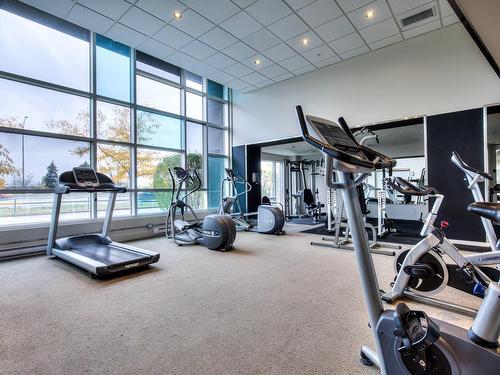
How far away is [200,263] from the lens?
3740 mm

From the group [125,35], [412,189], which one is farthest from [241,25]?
[412,189]

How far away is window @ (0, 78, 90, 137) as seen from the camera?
427 centimetres

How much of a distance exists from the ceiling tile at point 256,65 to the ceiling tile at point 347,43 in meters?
1.45

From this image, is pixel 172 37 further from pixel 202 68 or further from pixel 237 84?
pixel 237 84

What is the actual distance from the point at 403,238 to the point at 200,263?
435cm

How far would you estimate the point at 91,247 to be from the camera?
402 centimetres

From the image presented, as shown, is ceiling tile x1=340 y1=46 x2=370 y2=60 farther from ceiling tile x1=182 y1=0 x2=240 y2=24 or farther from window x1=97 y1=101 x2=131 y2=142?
window x1=97 y1=101 x2=131 y2=142

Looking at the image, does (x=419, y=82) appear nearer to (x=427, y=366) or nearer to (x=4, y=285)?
(x=427, y=366)

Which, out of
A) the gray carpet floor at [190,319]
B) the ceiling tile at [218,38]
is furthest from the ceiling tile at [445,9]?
the gray carpet floor at [190,319]

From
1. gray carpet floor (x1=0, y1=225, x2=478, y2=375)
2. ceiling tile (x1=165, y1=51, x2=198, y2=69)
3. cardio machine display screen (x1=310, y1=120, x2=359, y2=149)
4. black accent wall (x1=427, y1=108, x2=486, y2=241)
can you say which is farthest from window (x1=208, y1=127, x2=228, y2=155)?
cardio machine display screen (x1=310, y1=120, x2=359, y2=149)

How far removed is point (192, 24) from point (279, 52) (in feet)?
6.43

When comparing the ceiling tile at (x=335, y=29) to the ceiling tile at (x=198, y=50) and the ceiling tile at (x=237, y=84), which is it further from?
the ceiling tile at (x=237, y=84)

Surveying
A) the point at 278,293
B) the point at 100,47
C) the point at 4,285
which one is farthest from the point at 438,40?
the point at 4,285

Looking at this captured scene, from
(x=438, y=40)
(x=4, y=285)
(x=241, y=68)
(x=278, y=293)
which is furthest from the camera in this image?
(x=241, y=68)
